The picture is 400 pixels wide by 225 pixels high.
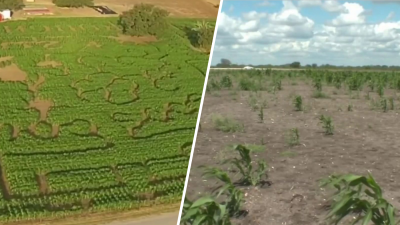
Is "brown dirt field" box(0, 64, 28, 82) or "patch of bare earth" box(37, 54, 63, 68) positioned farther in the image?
"patch of bare earth" box(37, 54, 63, 68)

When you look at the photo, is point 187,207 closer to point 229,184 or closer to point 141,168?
point 229,184

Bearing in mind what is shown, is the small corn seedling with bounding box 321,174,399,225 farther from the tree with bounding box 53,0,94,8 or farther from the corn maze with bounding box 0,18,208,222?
the tree with bounding box 53,0,94,8

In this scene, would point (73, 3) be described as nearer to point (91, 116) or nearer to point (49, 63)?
point (49, 63)

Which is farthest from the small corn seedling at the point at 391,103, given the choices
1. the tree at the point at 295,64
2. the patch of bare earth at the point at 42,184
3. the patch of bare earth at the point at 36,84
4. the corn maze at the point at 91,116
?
the patch of bare earth at the point at 36,84

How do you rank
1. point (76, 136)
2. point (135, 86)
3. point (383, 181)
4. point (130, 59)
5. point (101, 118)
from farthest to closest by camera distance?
1. point (130, 59)
2. point (135, 86)
3. point (101, 118)
4. point (76, 136)
5. point (383, 181)

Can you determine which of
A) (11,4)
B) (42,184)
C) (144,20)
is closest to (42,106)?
(42,184)

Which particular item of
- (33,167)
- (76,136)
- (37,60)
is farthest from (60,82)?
(33,167)

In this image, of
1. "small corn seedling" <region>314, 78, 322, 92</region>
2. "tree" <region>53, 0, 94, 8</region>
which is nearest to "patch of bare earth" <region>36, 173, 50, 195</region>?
"small corn seedling" <region>314, 78, 322, 92</region>

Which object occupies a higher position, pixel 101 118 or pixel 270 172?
pixel 270 172
